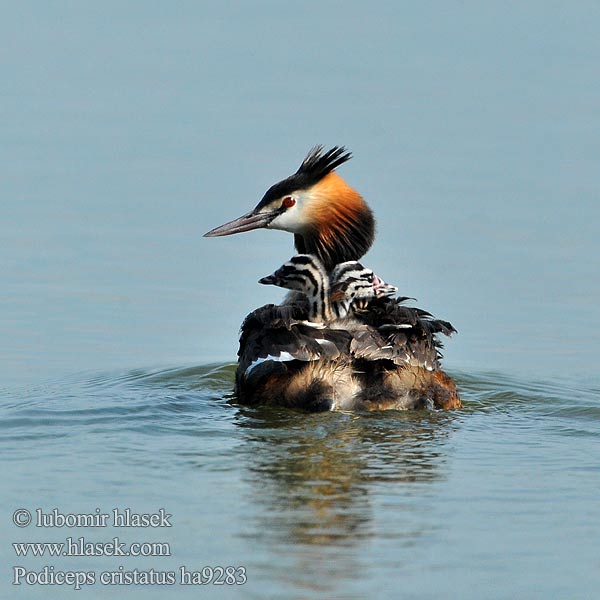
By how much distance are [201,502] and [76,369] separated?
13.1ft

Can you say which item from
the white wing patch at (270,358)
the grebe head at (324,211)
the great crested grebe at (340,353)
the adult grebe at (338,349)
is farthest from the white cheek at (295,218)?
the white wing patch at (270,358)

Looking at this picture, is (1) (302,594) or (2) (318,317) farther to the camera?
(2) (318,317)

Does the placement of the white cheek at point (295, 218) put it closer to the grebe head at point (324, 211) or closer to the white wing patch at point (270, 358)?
the grebe head at point (324, 211)

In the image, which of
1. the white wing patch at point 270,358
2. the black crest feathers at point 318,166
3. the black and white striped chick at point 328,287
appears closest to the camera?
the white wing patch at point 270,358

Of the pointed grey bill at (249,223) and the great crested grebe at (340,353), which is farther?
the pointed grey bill at (249,223)

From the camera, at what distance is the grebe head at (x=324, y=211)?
9.79m

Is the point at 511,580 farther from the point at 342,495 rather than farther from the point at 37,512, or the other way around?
the point at 37,512

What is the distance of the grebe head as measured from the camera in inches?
385

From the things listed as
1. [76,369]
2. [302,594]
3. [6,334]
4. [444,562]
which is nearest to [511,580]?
[444,562]

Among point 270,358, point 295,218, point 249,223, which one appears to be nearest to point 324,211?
point 295,218

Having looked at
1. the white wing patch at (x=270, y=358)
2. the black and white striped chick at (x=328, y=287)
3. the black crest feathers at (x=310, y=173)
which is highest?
the black crest feathers at (x=310, y=173)

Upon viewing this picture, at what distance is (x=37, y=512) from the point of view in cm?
665

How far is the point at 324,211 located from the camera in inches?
386

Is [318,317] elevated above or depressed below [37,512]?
above
